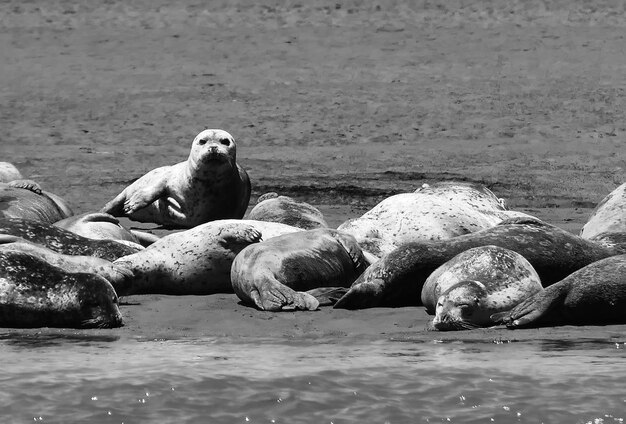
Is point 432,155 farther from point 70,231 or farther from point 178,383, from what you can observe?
point 178,383

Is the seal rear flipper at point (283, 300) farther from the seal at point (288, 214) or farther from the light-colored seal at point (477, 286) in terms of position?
the seal at point (288, 214)

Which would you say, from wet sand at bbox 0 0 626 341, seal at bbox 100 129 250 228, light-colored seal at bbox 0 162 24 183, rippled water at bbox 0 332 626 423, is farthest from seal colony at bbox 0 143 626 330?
wet sand at bbox 0 0 626 341

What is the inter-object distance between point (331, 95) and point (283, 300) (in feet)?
33.6

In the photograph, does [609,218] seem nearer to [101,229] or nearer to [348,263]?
[348,263]

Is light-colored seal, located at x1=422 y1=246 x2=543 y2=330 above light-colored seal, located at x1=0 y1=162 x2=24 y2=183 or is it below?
above

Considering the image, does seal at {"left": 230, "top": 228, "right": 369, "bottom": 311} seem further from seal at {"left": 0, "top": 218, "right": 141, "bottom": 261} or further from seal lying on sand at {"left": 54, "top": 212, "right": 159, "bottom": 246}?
seal lying on sand at {"left": 54, "top": 212, "right": 159, "bottom": 246}

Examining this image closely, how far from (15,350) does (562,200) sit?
7.66m

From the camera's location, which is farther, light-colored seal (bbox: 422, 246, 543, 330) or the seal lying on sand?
the seal lying on sand

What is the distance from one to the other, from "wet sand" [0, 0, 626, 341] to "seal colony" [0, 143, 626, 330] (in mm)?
2569

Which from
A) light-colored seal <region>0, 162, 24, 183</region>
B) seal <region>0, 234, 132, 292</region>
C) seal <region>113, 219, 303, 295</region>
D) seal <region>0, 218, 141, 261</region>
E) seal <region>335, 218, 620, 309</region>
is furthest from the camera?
light-colored seal <region>0, 162, 24, 183</region>

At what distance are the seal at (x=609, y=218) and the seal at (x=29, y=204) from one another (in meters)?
3.88

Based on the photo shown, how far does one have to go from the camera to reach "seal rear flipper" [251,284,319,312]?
24.1 feet

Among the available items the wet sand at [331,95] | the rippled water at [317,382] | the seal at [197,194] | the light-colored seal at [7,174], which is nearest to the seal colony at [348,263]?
the rippled water at [317,382]

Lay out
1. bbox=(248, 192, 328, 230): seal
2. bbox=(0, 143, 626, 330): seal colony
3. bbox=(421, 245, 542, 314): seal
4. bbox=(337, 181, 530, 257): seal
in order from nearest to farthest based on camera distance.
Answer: bbox=(0, 143, 626, 330): seal colony < bbox=(421, 245, 542, 314): seal < bbox=(337, 181, 530, 257): seal < bbox=(248, 192, 328, 230): seal
